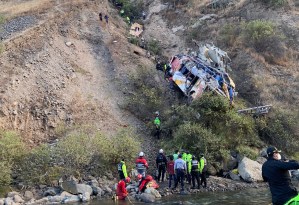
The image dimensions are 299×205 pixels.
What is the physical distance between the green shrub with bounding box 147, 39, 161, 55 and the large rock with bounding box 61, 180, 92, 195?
1641 cm

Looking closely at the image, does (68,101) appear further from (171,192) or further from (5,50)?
(171,192)

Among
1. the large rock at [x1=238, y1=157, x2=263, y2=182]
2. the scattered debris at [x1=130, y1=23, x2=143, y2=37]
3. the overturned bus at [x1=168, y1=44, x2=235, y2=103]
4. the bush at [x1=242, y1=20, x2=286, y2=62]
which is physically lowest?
the large rock at [x1=238, y1=157, x2=263, y2=182]

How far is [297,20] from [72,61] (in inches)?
645

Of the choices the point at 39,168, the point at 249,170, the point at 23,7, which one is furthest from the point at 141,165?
the point at 23,7

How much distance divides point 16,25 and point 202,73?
522 inches

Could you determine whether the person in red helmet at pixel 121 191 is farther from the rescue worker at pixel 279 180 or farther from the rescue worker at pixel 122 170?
the rescue worker at pixel 279 180

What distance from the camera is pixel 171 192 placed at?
640 inches

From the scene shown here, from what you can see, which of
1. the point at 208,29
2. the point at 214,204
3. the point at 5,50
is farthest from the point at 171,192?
the point at 208,29

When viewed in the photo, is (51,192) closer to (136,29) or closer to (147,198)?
(147,198)

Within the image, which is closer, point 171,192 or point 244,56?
point 171,192

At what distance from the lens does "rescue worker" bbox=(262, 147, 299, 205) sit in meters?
6.81

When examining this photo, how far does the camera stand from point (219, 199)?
14766mm

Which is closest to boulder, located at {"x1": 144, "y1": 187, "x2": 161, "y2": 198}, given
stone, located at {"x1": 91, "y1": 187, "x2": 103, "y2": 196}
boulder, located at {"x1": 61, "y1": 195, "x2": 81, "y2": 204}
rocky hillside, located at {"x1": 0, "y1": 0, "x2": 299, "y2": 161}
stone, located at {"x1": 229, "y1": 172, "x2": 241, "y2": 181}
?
stone, located at {"x1": 91, "y1": 187, "x2": 103, "y2": 196}

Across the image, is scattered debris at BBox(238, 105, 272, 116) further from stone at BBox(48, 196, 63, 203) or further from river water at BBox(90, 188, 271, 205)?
stone at BBox(48, 196, 63, 203)
